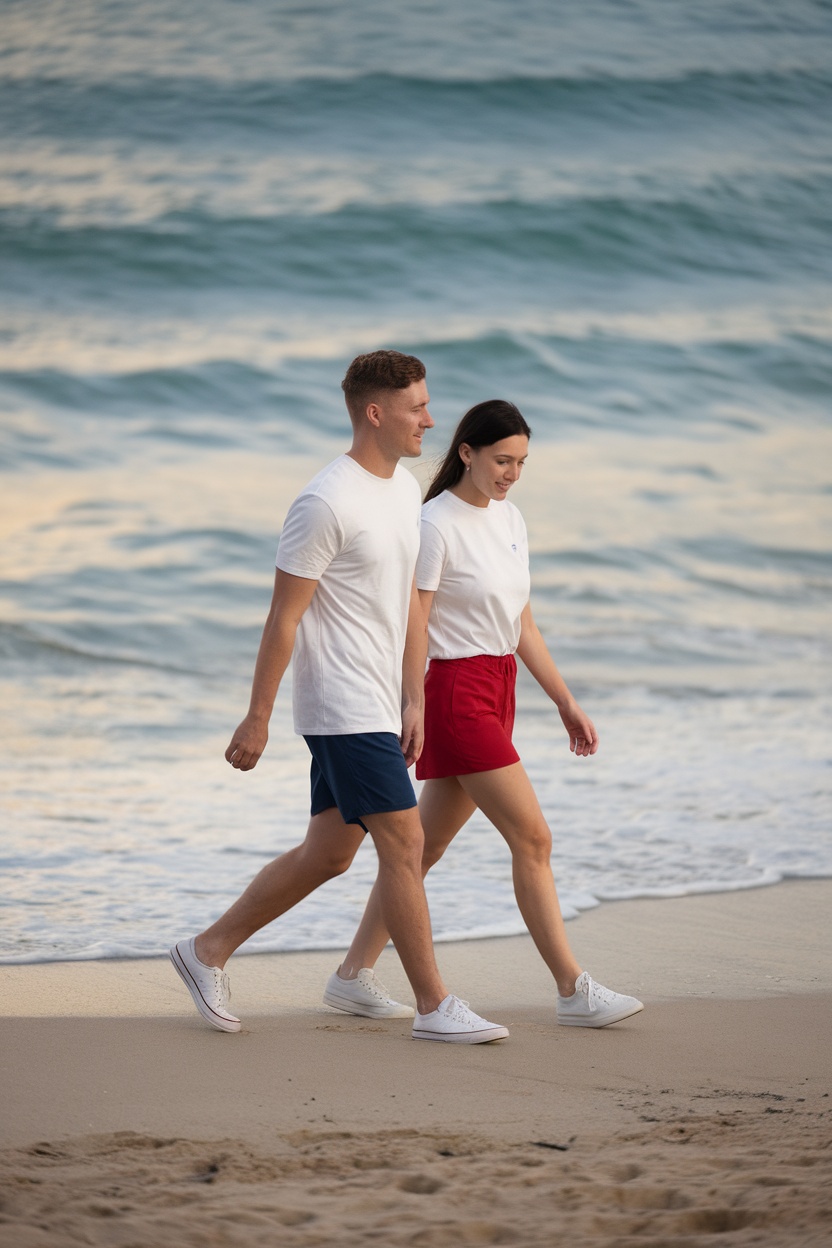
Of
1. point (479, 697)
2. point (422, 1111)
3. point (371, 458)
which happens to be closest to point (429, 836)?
point (479, 697)

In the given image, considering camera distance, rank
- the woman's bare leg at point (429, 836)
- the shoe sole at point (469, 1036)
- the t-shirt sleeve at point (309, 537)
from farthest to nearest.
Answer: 1. the woman's bare leg at point (429, 836)
2. the shoe sole at point (469, 1036)
3. the t-shirt sleeve at point (309, 537)

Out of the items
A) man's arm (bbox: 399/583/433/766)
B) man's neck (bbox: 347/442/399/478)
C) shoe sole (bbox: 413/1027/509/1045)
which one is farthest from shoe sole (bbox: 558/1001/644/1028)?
man's neck (bbox: 347/442/399/478)

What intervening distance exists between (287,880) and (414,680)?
629 millimetres

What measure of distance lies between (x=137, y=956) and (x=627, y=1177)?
2.24 meters

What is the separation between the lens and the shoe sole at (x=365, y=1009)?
3936 mm

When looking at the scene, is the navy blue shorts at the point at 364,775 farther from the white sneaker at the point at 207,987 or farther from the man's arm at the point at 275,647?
the white sneaker at the point at 207,987

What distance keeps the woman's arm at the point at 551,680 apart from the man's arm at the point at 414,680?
0.44 meters

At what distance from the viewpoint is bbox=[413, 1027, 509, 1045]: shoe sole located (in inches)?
140

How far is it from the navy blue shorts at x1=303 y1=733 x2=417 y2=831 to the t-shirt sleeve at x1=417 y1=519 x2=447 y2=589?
48 centimetres

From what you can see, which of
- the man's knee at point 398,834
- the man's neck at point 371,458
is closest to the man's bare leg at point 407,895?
the man's knee at point 398,834

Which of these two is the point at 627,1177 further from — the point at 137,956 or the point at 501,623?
the point at 137,956

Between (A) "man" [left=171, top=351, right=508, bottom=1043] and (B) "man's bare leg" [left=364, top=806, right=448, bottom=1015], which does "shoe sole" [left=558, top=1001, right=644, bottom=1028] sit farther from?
(B) "man's bare leg" [left=364, top=806, right=448, bottom=1015]

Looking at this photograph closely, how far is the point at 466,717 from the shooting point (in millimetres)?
3752

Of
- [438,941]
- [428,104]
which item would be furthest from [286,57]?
[438,941]
